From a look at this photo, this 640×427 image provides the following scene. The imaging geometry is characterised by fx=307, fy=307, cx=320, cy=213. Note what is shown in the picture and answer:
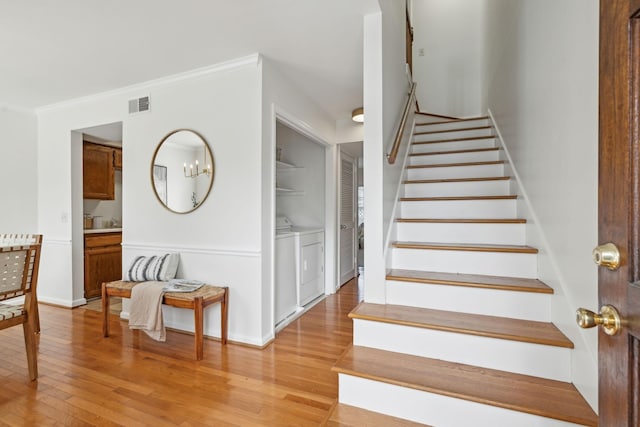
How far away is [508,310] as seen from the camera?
1.70 metres

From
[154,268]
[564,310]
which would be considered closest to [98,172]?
[154,268]

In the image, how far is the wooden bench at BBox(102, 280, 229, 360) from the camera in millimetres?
2377

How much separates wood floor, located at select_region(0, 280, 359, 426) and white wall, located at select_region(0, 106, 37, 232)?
1537 mm

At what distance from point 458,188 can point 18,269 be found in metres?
3.33

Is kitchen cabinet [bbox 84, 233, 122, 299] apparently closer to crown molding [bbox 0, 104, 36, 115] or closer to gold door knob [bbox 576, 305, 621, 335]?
crown molding [bbox 0, 104, 36, 115]

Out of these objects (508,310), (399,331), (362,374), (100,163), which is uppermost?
(100,163)

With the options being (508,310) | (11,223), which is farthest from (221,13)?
(11,223)

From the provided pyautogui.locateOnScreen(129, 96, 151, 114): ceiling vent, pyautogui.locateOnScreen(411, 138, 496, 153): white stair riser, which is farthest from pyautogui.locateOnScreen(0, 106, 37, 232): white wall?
pyautogui.locateOnScreen(411, 138, 496, 153): white stair riser

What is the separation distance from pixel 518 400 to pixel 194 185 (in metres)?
2.78

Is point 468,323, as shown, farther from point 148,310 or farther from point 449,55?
point 449,55

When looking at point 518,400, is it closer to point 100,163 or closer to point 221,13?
point 221,13

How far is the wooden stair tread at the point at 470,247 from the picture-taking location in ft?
6.23

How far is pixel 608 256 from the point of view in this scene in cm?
60

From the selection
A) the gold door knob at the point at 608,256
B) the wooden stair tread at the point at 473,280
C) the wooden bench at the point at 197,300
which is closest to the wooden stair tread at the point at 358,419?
the wooden stair tread at the point at 473,280
